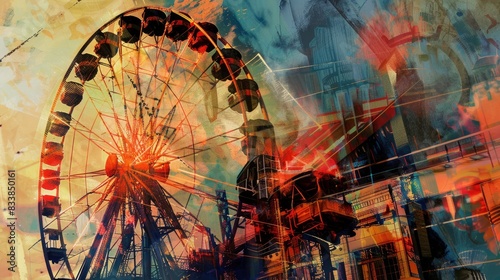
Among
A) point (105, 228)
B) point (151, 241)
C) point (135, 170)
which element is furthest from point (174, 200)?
point (105, 228)

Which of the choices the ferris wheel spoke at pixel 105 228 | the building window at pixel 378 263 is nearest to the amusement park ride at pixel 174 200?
the ferris wheel spoke at pixel 105 228

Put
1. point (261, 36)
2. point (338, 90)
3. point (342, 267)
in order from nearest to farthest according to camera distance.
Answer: point (342, 267), point (338, 90), point (261, 36)

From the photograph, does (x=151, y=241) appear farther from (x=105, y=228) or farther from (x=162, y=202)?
(x=105, y=228)

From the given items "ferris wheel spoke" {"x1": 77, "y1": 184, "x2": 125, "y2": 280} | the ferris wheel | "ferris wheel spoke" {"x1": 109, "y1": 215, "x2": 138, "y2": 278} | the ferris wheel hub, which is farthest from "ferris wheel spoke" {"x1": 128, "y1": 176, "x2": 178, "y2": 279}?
the ferris wheel hub

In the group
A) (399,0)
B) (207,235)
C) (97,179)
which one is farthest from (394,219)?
(97,179)

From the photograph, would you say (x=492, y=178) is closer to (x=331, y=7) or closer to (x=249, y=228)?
(x=249, y=228)

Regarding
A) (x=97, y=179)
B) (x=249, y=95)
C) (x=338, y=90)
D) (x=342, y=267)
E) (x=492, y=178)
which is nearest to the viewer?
(x=492, y=178)

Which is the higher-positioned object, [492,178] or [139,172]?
[139,172]

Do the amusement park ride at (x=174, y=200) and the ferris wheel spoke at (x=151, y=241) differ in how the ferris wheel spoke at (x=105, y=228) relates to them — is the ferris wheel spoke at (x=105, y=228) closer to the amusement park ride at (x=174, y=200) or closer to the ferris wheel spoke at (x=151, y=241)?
the amusement park ride at (x=174, y=200)

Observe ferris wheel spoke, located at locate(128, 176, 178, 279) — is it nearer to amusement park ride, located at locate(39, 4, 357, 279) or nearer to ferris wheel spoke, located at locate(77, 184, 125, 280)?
amusement park ride, located at locate(39, 4, 357, 279)

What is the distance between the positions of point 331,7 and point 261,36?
3576 millimetres

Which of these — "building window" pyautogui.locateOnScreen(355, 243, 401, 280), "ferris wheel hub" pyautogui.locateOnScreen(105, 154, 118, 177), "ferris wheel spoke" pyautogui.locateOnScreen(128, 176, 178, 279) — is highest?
"ferris wheel hub" pyautogui.locateOnScreen(105, 154, 118, 177)

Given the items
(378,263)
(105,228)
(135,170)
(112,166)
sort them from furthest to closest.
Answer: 1. (135,170)
2. (112,166)
3. (105,228)
4. (378,263)

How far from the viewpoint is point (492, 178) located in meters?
14.0
